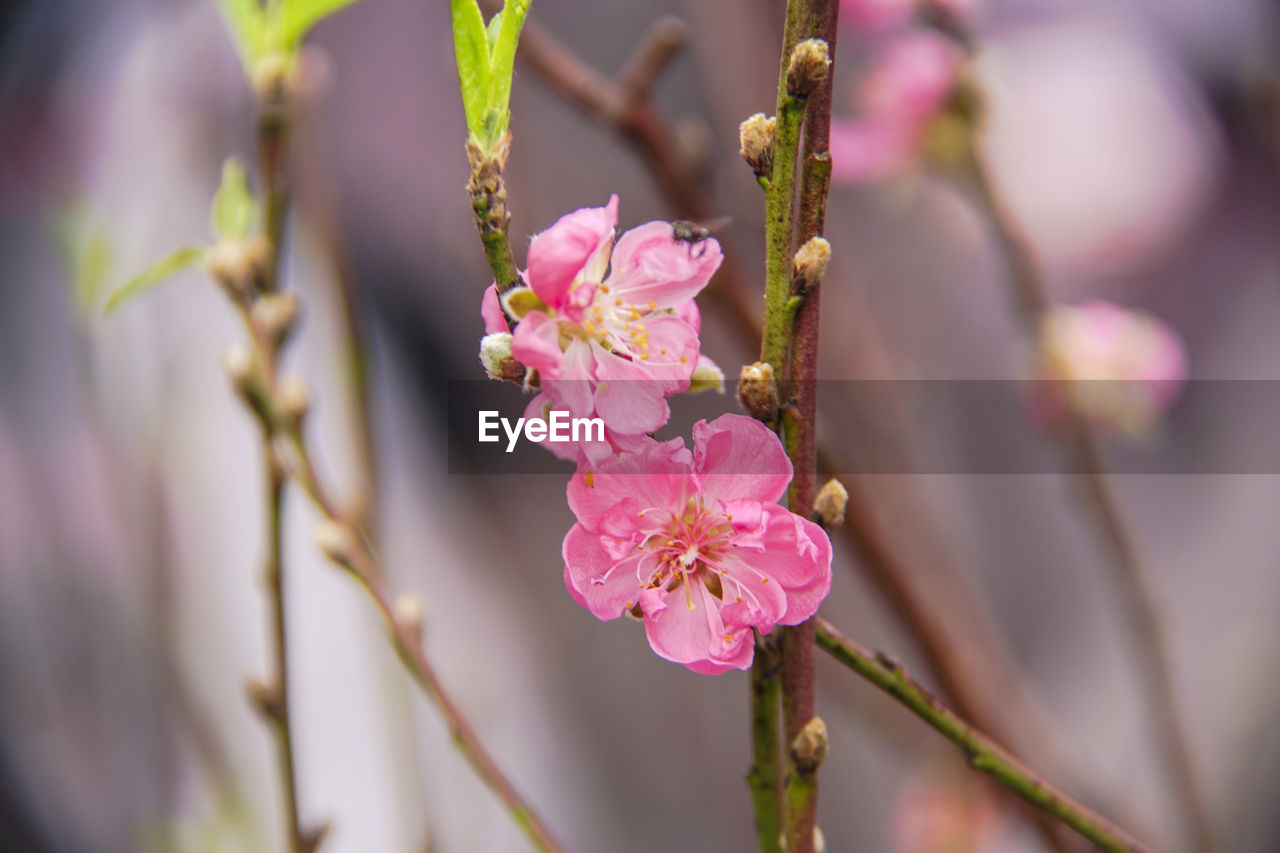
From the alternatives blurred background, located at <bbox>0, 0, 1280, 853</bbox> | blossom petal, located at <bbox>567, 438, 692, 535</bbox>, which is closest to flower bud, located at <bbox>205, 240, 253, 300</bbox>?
blossom petal, located at <bbox>567, 438, 692, 535</bbox>

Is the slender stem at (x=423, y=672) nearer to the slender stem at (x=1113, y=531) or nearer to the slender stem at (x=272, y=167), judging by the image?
the slender stem at (x=272, y=167)

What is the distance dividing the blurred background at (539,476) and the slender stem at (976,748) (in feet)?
1.54

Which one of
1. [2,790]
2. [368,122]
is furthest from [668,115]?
[2,790]

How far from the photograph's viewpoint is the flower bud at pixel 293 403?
36cm

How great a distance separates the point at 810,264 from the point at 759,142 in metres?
0.04

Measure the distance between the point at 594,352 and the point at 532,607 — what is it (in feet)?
2.76

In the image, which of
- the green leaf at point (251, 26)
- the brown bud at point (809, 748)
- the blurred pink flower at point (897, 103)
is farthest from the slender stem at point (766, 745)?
the blurred pink flower at point (897, 103)

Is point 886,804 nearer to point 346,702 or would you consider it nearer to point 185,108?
point 346,702

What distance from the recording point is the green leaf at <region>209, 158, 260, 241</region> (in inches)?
14.5

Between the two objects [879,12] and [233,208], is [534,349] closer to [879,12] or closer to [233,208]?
[233,208]

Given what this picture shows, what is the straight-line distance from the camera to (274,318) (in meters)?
0.36

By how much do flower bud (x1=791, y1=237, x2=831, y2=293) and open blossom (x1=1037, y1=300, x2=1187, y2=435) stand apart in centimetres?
54

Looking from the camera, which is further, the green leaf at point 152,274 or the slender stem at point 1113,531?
the slender stem at point 1113,531

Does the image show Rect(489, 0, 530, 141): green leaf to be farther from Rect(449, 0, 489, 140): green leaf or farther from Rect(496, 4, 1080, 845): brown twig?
Rect(496, 4, 1080, 845): brown twig
